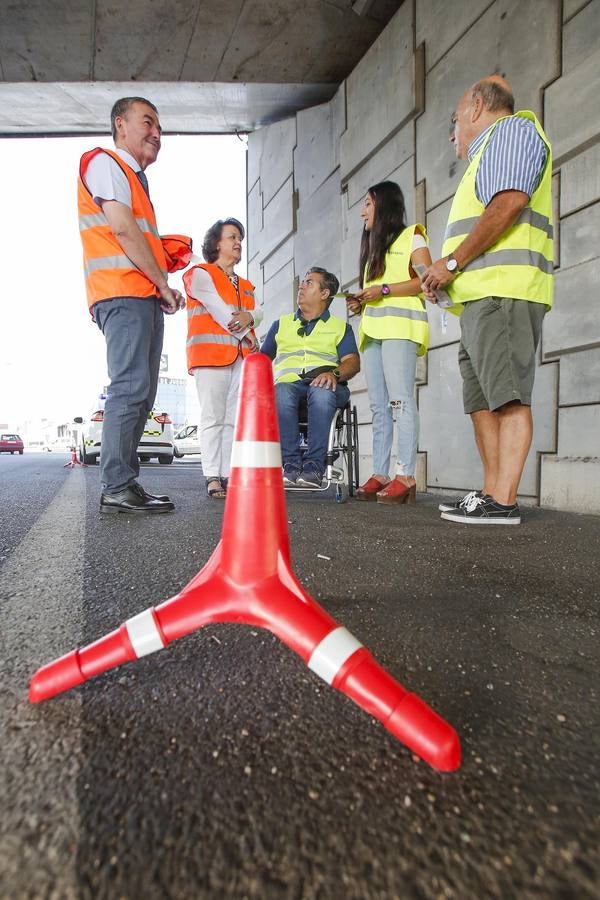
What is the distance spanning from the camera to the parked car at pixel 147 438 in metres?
8.46

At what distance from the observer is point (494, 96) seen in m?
2.22

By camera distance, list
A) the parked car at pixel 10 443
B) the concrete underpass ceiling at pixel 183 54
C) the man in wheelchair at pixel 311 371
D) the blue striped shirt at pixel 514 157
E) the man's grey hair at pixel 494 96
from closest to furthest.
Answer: the blue striped shirt at pixel 514 157 < the man's grey hair at pixel 494 96 < the man in wheelchair at pixel 311 371 < the concrete underpass ceiling at pixel 183 54 < the parked car at pixel 10 443

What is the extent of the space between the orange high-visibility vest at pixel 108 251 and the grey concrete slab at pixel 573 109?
2591 millimetres

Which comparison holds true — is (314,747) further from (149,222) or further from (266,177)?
(266,177)

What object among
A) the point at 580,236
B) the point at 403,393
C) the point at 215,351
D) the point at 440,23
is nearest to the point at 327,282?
the point at 215,351

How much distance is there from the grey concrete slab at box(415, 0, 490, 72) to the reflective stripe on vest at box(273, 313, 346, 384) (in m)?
2.53

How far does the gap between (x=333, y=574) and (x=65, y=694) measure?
793 mm

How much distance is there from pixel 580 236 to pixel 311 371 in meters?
1.85

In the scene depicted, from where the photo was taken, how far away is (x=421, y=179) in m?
4.21

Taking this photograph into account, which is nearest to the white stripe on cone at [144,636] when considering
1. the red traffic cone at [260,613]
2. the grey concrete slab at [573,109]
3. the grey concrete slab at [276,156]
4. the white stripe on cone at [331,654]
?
the red traffic cone at [260,613]

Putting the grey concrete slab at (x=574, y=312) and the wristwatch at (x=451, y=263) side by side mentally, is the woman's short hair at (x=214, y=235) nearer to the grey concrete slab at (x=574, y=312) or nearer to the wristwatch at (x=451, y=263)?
the wristwatch at (x=451, y=263)

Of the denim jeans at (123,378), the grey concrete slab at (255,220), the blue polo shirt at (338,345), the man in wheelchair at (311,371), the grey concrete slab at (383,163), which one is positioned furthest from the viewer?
the grey concrete slab at (255,220)

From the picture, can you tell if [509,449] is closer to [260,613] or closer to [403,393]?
[403,393]

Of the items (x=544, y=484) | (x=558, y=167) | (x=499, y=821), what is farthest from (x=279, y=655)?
(x=558, y=167)
